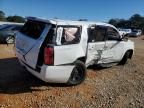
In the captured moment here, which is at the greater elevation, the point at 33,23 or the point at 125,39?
the point at 33,23

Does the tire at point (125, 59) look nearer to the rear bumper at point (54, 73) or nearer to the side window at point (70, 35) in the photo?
the side window at point (70, 35)

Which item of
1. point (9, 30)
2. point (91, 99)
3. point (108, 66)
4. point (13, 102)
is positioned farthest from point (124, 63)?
point (9, 30)

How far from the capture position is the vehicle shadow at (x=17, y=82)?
598 centimetres

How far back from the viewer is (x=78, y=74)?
21.7ft

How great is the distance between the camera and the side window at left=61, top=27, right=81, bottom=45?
6.04 meters

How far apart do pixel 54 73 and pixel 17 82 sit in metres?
1.37

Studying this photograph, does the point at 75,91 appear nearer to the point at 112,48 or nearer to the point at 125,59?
the point at 112,48

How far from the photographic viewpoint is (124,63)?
9445 millimetres

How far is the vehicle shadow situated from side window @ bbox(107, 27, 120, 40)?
2632mm

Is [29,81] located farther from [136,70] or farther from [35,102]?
[136,70]

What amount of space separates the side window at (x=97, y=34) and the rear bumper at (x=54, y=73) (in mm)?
1382

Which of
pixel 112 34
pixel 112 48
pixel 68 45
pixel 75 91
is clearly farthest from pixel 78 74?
pixel 112 34

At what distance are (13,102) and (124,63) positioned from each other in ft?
18.1

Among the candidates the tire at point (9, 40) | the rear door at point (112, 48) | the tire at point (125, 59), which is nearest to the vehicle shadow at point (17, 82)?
the rear door at point (112, 48)
